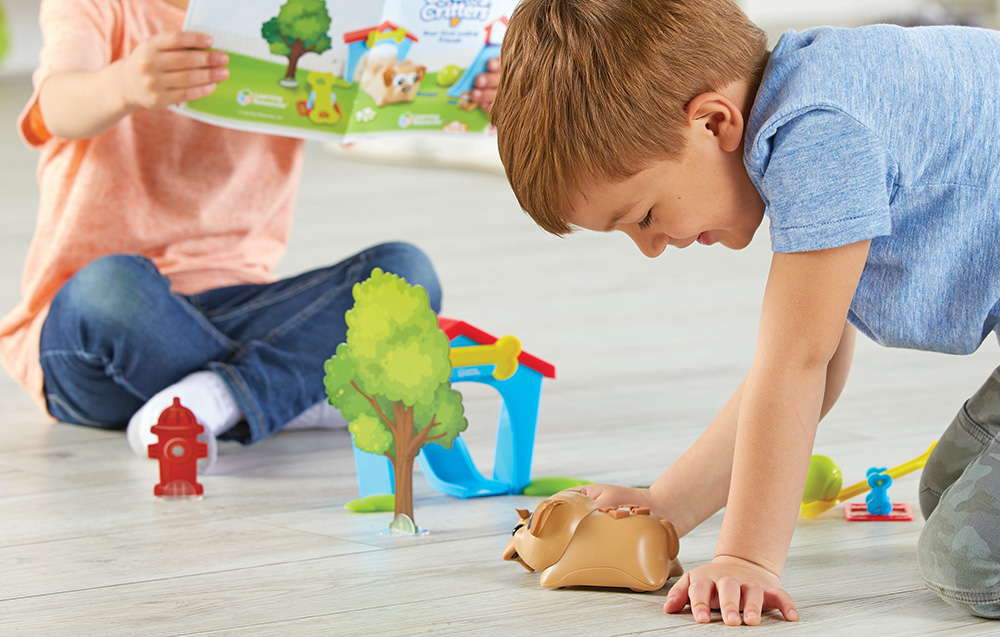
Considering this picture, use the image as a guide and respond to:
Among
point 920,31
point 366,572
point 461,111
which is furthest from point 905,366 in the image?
point 366,572

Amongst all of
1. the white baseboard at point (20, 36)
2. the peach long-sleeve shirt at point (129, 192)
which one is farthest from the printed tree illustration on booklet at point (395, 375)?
the white baseboard at point (20, 36)

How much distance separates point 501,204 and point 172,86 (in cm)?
197

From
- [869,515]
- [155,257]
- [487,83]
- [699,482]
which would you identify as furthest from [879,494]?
[155,257]

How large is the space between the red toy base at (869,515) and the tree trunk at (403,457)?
360 mm

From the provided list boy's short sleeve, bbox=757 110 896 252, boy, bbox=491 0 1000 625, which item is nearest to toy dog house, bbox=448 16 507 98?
boy, bbox=491 0 1000 625

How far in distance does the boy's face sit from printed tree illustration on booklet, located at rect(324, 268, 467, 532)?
18cm

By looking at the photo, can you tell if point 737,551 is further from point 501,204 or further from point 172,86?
point 501,204

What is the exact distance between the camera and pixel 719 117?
2.49 feet

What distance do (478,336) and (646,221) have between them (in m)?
0.29

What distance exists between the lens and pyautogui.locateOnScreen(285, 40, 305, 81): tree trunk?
3.94 feet

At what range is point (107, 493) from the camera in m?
1.08

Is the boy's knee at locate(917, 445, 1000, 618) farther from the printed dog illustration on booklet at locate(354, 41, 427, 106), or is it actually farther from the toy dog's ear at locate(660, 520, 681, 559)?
the printed dog illustration on booklet at locate(354, 41, 427, 106)

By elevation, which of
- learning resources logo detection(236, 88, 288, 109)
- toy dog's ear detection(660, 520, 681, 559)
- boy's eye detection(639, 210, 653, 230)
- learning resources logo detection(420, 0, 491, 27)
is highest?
learning resources logo detection(420, 0, 491, 27)

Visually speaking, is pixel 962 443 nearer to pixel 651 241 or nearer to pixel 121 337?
pixel 651 241
